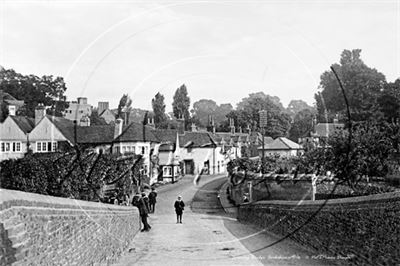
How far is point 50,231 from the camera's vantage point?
7191mm

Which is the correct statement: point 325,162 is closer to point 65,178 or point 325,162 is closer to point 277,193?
point 277,193

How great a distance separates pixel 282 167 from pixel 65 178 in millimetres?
16797

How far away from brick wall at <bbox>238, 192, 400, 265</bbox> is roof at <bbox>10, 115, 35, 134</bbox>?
146 feet

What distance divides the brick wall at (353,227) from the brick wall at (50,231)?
20.9 ft

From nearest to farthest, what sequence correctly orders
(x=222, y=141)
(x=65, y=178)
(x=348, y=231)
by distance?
(x=348, y=231)
(x=65, y=178)
(x=222, y=141)

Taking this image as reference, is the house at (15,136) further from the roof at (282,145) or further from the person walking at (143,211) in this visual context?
the person walking at (143,211)

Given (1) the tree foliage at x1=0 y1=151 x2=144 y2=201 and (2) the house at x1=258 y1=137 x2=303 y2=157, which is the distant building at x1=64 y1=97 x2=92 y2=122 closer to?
(1) the tree foliage at x1=0 y1=151 x2=144 y2=201

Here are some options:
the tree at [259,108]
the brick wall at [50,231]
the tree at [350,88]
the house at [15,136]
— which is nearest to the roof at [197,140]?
the house at [15,136]

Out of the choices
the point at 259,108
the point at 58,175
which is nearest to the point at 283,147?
the point at 58,175

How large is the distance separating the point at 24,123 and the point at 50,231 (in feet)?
A: 175

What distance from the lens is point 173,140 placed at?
2391 inches

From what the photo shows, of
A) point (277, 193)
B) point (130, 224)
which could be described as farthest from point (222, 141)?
point (130, 224)

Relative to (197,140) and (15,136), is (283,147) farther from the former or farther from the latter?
(15,136)

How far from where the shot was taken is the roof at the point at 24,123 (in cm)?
5575
